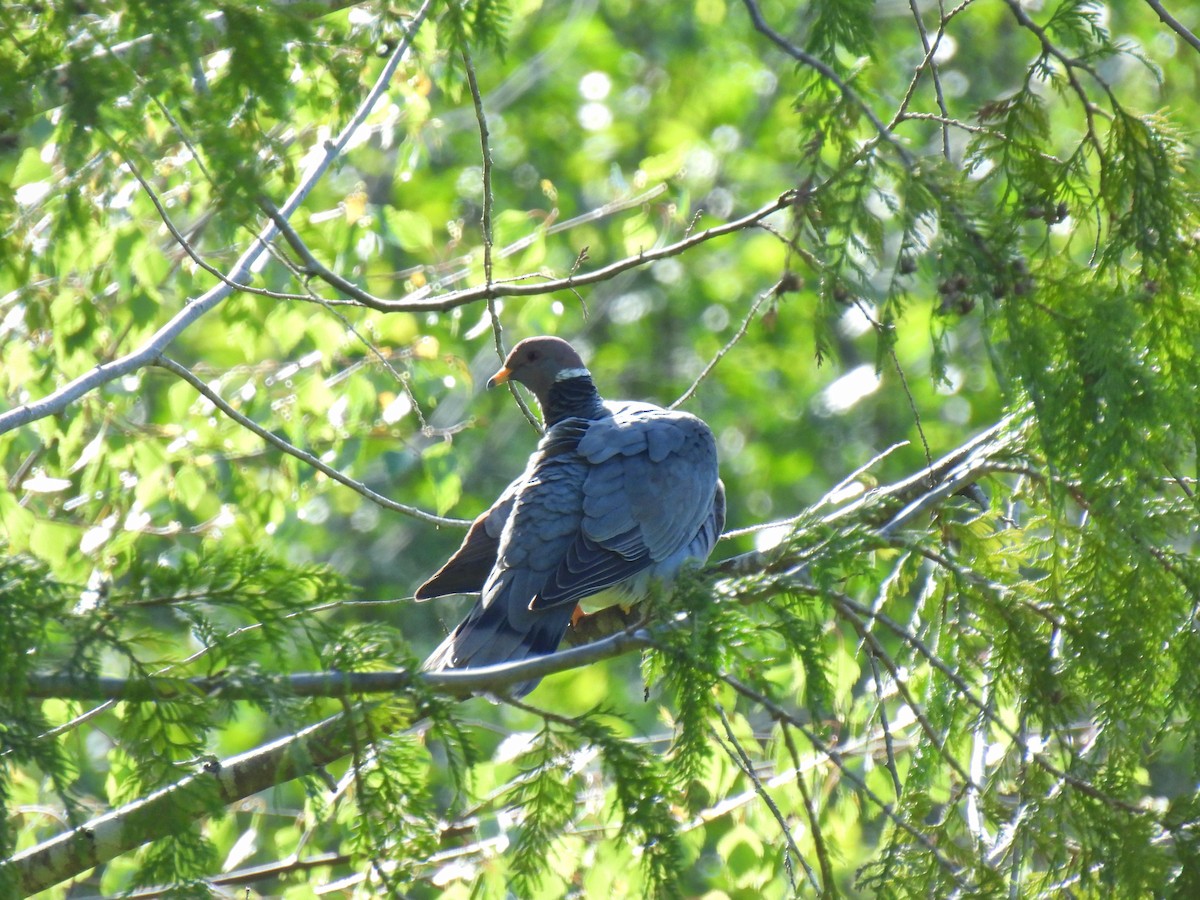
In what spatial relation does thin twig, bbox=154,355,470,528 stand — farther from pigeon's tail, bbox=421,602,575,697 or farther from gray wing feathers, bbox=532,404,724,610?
gray wing feathers, bbox=532,404,724,610

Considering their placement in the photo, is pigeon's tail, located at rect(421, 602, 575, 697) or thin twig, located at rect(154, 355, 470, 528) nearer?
thin twig, located at rect(154, 355, 470, 528)

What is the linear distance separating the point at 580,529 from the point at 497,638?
536 millimetres

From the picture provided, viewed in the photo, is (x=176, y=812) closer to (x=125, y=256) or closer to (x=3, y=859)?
(x=3, y=859)

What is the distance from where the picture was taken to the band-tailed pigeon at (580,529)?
3.36m

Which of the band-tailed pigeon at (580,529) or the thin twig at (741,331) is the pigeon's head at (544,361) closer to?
the band-tailed pigeon at (580,529)

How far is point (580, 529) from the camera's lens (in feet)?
12.1

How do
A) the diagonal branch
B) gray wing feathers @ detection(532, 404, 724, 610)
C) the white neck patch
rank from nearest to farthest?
the diagonal branch → gray wing feathers @ detection(532, 404, 724, 610) → the white neck patch

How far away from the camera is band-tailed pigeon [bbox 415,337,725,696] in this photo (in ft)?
11.0

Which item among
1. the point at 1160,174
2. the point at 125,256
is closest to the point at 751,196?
the point at 125,256

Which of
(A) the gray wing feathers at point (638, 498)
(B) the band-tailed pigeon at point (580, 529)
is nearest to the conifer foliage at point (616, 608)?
(B) the band-tailed pigeon at point (580, 529)

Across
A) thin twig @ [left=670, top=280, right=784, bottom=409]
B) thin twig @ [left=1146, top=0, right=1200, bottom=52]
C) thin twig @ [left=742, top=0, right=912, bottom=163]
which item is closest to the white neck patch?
thin twig @ [left=670, top=280, right=784, bottom=409]

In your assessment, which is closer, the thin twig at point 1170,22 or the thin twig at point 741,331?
the thin twig at point 1170,22

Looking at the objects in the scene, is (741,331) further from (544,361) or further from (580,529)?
(544,361)

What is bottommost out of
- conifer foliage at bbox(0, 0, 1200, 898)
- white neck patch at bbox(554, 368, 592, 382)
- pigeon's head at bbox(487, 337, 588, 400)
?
conifer foliage at bbox(0, 0, 1200, 898)
